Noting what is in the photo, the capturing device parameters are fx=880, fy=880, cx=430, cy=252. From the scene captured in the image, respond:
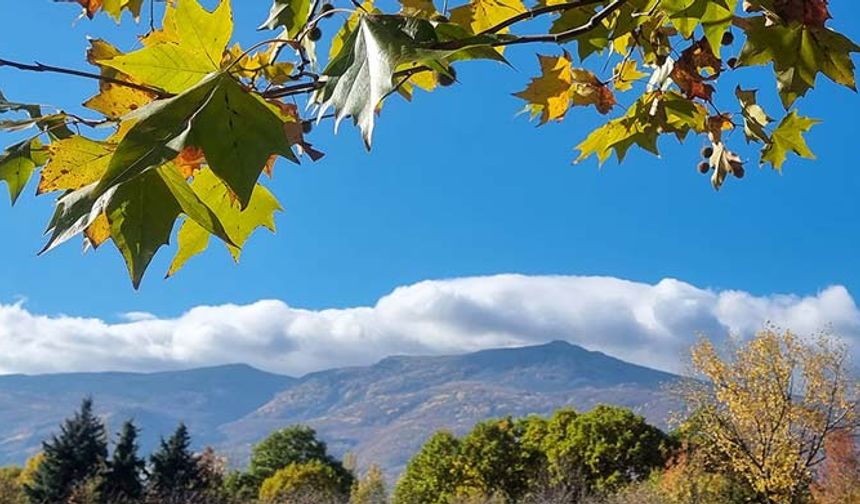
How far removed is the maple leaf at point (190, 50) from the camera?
1.32 feet

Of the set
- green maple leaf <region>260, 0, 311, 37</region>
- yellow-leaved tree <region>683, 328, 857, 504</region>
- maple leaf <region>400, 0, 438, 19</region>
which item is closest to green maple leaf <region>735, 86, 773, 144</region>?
maple leaf <region>400, 0, 438, 19</region>

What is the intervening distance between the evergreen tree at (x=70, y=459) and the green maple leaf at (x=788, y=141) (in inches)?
807

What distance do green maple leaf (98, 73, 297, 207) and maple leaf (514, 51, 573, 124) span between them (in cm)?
46

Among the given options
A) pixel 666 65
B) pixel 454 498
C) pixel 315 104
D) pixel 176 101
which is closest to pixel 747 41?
pixel 666 65

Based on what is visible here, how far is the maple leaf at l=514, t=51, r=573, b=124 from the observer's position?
2.66 feet

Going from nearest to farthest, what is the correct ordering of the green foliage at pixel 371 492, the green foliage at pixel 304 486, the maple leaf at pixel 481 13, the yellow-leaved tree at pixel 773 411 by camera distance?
the maple leaf at pixel 481 13, the yellow-leaved tree at pixel 773 411, the green foliage at pixel 304 486, the green foliage at pixel 371 492

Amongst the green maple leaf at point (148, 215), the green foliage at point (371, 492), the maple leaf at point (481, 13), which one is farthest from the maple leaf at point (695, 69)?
the green foliage at point (371, 492)

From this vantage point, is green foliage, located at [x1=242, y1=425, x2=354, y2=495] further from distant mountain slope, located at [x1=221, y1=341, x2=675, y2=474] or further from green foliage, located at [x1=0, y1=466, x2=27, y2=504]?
distant mountain slope, located at [x1=221, y1=341, x2=675, y2=474]

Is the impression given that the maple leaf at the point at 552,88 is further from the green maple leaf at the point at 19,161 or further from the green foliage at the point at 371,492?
the green foliage at the point at 371,492

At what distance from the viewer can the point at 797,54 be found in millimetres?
637

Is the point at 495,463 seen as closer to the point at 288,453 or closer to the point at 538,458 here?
the point at 538,458

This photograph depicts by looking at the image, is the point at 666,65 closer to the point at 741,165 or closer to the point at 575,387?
the point at 741,165

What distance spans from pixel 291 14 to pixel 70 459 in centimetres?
2239

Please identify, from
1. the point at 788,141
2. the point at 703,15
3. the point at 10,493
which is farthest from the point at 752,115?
the point at 10,493
